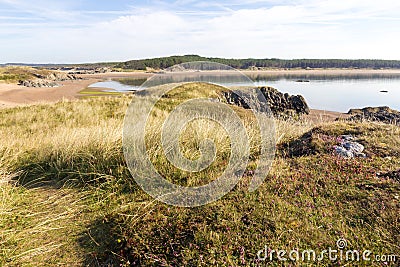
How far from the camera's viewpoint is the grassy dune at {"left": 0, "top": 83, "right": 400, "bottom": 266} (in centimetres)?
345

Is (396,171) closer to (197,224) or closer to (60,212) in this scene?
(197,224)

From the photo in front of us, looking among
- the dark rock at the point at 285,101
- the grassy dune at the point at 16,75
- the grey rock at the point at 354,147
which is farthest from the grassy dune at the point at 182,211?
the grassy dune at the point at 16,75

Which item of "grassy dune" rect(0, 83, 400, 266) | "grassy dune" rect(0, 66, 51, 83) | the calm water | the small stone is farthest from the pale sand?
the small stone

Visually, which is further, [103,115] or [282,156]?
[103,115]

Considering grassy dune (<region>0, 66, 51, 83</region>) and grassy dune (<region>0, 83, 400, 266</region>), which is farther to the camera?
grassy dune (<region>0, 66, 51, 83</region>)

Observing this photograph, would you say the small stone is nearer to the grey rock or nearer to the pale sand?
the grey rock

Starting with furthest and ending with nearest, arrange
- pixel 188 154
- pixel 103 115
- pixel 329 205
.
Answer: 1. pixel 103 115
2. pixel 188 154
3. pixel 329 205

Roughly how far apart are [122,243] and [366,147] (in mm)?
5454

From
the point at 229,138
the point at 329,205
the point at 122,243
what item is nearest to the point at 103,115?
the point at 229,138

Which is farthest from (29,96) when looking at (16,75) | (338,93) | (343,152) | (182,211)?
(338,93)

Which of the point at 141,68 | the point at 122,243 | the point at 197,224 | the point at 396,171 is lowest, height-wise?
the point at 122,243

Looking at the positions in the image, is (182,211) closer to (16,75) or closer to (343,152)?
(343,152)

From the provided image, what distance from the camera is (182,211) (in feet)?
13.9

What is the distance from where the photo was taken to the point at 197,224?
3.82 metres
